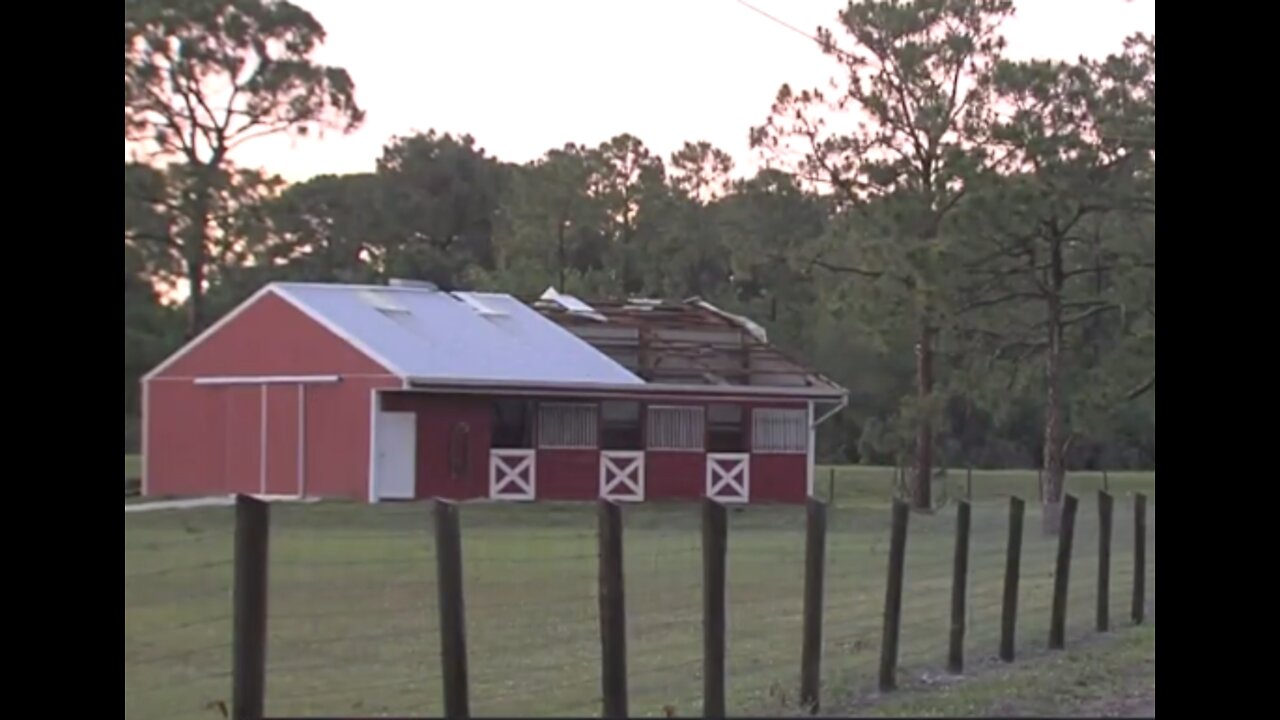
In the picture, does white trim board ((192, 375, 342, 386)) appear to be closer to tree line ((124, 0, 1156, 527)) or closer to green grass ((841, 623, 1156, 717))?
tree line ((124, 0, 1156, 527))

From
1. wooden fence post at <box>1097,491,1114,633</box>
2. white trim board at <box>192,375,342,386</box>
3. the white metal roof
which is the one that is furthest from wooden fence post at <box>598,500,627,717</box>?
the white metal roof

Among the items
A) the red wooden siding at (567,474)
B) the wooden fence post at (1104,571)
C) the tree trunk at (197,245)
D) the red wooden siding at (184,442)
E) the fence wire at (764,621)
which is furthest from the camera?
the red wooden siding at (567,474)

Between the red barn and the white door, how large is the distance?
0.03m

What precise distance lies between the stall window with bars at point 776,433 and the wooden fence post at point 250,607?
27.2 m

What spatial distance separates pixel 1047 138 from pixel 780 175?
4106mm

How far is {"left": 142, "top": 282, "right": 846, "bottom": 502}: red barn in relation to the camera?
2503 cm

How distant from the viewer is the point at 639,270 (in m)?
23.5

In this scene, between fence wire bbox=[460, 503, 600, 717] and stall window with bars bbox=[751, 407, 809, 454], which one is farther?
stall window with bars bbox=[751, 407, 809, 454]

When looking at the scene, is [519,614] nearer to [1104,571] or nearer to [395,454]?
[1104,571]

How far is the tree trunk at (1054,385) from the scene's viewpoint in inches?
1043

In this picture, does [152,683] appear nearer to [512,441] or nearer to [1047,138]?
[1047,138]

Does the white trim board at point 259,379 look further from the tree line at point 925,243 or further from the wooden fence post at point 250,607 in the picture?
the wooden fence post at point 250,607

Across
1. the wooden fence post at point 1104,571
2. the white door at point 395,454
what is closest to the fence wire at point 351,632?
the wooden fence post at point 1104,571
